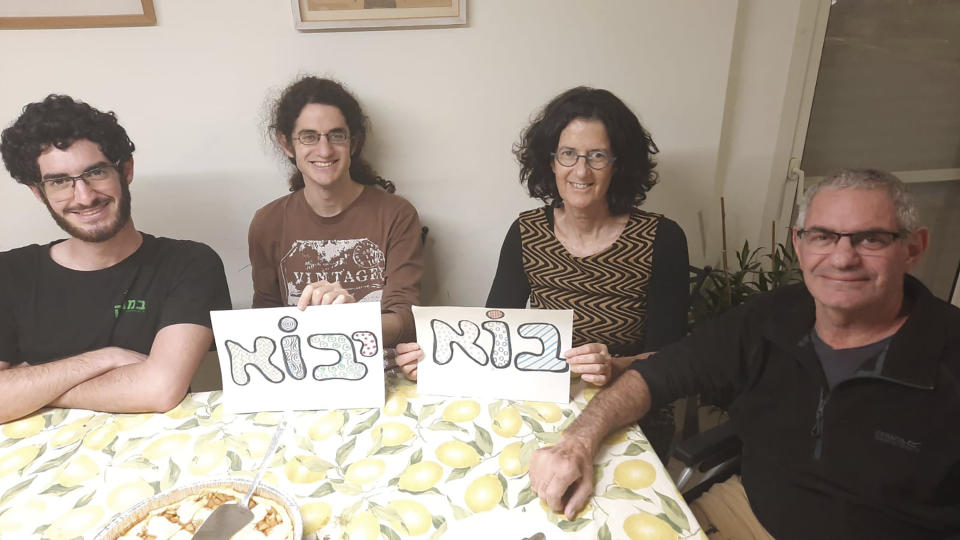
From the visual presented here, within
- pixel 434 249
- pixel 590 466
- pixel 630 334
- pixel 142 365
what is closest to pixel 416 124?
pixel 434 249

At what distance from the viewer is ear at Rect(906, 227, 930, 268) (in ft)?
3.30

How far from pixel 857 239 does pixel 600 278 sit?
633mm

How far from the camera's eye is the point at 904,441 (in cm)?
97

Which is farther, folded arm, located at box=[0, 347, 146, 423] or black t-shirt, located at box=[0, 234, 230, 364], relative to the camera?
black t-shirt, located at box=[0, 234, 230, 364]

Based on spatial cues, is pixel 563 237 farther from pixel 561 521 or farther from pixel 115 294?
pixel 115 294

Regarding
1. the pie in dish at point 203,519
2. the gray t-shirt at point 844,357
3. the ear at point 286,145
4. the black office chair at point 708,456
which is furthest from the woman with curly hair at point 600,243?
the pie in dish at point 203,519

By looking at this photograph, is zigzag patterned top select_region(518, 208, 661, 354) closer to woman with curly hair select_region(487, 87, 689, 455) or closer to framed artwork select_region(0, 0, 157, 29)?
woman with curly hair select_region(487, 87, 689, 455)

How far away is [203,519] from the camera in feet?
2.58

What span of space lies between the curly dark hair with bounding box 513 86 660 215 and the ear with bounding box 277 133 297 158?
739mm

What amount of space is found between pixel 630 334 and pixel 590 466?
705 mm

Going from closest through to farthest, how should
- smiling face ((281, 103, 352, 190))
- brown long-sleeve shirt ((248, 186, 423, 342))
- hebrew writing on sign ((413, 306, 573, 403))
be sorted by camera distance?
hebrew writing on sign ((413, 306, 573, 403)) → smiling face ((281, 103, 352, 190)) → brown long-sleeve shirt ((248, 186, 423, 342))

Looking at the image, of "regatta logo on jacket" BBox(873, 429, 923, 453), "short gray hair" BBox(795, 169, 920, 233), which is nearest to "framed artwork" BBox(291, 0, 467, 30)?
"short gray hair" BBox(795, 169, 920, 233)

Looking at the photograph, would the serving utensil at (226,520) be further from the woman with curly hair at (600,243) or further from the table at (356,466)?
the woman with curly hair at (600,243)

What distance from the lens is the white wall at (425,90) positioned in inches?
66.7
